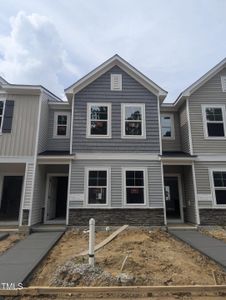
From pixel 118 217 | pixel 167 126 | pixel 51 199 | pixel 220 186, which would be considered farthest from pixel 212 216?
pixel 51 199

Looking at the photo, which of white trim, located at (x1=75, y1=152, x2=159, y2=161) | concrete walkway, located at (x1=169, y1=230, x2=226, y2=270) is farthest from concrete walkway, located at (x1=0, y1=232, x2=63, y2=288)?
concrete walkway, located at (x1=169, y1=230, x2=226, y2=270)

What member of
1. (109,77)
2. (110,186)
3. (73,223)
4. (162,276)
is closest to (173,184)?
(110,186)

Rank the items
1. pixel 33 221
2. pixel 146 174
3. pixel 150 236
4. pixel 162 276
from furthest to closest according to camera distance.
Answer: pixel 146 174 → pixel 33 221 → pixel 150 236 → pixel 162 276

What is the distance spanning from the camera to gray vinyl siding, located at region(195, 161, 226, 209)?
33.1ft

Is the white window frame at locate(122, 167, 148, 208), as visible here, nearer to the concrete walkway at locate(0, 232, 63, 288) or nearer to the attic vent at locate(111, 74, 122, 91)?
the concrete walkway at locate(0, 232, 63, 288)

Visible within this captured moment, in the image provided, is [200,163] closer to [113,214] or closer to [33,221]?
[113,214]

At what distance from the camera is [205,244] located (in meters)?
7.18

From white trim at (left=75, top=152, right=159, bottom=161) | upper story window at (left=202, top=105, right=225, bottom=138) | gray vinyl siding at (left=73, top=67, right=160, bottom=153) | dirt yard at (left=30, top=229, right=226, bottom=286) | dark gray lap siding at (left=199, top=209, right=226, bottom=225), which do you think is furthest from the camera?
upper story window at (left=202, top=105, right=225, bottom=138)

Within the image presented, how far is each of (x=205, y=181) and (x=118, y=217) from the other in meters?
4.32

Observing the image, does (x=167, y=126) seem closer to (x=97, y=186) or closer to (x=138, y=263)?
(x=97, y=186)

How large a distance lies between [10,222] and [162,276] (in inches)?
322

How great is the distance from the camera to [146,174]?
33.8 ft

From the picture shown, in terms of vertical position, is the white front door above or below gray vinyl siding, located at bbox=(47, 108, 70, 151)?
below

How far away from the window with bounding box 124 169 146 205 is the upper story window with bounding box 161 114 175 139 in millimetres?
3263
